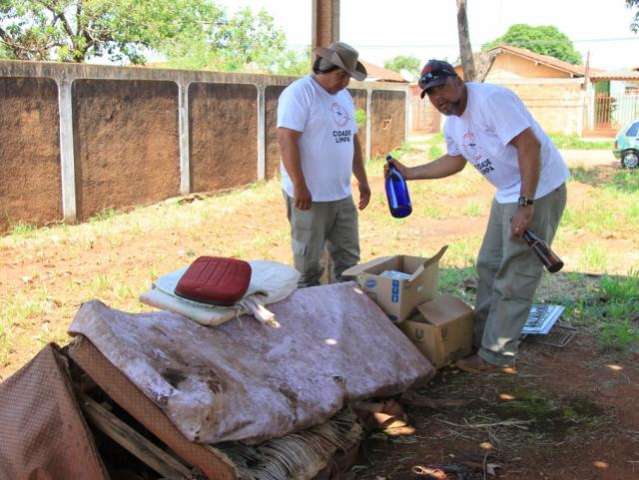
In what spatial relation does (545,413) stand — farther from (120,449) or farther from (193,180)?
(193,180)

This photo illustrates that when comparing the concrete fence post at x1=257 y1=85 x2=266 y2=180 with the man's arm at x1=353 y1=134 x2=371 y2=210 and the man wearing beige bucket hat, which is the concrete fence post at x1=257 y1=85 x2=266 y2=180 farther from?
the man wearing beige bucket hat

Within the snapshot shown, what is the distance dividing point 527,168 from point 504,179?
10.3 inches

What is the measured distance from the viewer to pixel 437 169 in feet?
16.0

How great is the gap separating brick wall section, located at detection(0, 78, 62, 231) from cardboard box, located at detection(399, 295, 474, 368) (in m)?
6.36

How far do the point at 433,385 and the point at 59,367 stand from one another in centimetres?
232

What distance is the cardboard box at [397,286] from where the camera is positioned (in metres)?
4.47

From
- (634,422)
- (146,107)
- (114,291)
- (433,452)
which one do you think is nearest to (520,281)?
(634,422)

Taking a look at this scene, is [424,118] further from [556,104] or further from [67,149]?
[67,149]

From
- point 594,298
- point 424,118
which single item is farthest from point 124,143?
point 424,118

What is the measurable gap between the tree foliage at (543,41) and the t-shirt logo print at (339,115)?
56128 millimetres

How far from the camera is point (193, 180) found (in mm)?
12320

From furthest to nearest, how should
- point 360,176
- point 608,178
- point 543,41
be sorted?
point 543,41
point 608,178
point 360,176

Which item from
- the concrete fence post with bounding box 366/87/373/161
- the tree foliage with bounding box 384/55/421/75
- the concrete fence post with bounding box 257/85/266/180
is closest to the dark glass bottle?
the concrete fence post with bounding box 257/85/266/180

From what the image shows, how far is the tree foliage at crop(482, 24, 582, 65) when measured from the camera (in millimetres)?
59562
